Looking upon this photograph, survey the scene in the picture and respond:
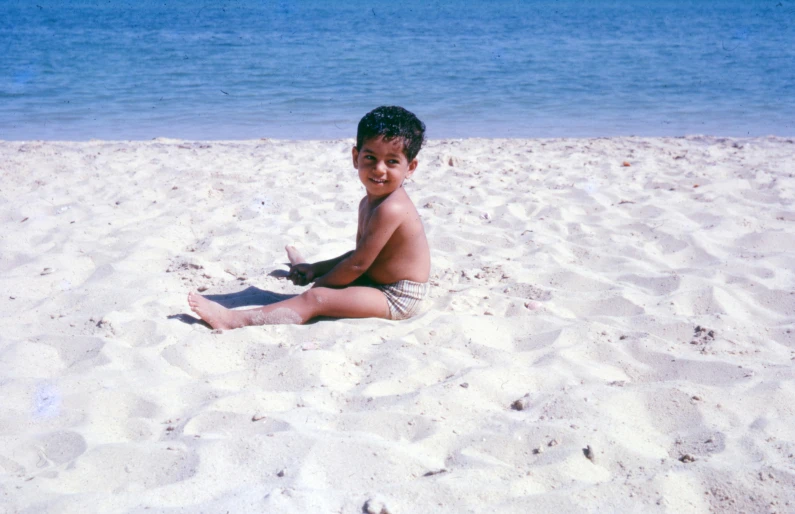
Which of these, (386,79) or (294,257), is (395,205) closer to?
(294,257)

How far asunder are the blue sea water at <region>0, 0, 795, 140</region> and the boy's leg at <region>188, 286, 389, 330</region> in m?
6.02

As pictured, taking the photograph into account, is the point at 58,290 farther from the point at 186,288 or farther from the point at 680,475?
the point at 680,475

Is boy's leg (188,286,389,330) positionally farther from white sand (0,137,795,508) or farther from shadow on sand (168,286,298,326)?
shadow on sand (168,286,298,326)

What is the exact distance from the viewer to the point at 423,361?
8.09ft

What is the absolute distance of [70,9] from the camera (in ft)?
98.7

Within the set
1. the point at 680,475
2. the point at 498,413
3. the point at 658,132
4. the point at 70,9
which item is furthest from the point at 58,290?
the point at 70,9

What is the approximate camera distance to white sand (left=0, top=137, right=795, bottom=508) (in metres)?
1.74

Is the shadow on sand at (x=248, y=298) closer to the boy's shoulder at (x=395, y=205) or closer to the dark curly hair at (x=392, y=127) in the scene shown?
the boy's shoulder at (x=395, y=205)

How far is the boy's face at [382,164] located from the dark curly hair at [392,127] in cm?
2

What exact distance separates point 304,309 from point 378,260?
1.40ft

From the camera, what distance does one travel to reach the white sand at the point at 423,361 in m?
1.74

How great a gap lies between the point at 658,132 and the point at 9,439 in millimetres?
8497

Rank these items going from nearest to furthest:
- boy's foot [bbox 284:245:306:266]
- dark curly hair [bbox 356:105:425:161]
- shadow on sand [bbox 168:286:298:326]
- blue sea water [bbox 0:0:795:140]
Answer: dark curly hair [bbox 356:105:425:161] → shadow on sand [bbox 168:286:298:326] → boy's foot [bbox 284:245:306:266] → blue sea water [bbox 0:0:795:140]

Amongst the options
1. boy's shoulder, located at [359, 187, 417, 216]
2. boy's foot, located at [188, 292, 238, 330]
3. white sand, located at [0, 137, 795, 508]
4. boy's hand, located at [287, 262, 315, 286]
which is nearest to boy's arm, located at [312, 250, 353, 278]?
boy's hand, located at [287, 262, 315, 286]
